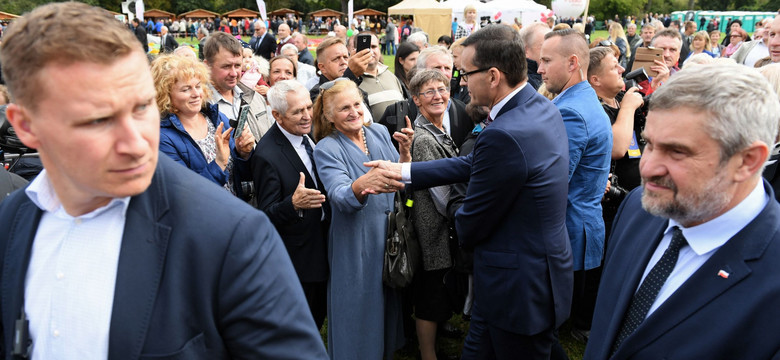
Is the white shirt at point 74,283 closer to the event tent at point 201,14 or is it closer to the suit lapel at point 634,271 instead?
the suit lapel at point 634,271

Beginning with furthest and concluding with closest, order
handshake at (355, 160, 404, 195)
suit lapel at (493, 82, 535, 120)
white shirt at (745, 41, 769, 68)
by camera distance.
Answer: white shirt at (745, 41, 769, 68), handshake at (355, 160, 404, 195), suit lapel at (493, 82, 535, 120)

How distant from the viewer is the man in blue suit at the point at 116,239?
3.75 feet

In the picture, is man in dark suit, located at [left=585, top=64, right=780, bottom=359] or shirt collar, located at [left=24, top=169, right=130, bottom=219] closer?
shirt collar, located at [left=24, top=169, right=130, bottom=219]

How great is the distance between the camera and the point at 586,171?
3547mm

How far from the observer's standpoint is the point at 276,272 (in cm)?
131

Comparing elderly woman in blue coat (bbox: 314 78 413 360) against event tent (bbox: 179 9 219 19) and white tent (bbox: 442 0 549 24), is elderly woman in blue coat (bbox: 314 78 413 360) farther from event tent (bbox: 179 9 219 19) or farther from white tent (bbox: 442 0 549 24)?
event tent (bbox: 179 9 219 19)

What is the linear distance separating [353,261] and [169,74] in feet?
5.80

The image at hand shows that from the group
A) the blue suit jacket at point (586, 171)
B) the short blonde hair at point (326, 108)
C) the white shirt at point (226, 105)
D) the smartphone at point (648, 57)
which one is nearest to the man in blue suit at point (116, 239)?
the short blonde hair at point (326, 108)

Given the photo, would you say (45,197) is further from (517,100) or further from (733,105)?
(517,100)

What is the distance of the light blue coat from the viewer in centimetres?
342

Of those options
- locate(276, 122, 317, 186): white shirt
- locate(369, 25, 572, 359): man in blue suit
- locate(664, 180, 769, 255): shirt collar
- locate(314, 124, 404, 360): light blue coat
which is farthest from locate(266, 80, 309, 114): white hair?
locate(664, 180, 769, 255): shirt collar

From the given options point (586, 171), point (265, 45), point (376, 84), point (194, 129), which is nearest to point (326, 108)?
point (194, 129)

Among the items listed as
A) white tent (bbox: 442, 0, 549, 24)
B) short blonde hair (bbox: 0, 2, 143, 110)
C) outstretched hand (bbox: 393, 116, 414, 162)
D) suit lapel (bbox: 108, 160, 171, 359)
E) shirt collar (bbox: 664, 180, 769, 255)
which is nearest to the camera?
short blonde hair (bbox: 0, 2, 143, 110)

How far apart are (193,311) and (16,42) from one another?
70 cm
